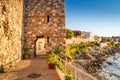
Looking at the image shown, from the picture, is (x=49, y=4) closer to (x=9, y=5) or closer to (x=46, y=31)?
(x=46, y=31)

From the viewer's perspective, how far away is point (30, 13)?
1694cm

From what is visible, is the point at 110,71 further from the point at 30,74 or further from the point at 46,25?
the point at 30,74

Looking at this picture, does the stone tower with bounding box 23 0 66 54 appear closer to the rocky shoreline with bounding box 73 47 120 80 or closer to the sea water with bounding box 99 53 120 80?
the rocky shoreline with bounding box 73 47 120 80

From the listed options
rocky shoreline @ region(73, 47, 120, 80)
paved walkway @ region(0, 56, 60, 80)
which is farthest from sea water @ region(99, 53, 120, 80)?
paved walkway @ region(0, 56, 60, 80)

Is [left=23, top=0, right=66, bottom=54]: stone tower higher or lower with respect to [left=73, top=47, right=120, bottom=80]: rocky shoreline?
higher

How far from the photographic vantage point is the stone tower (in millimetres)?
16734

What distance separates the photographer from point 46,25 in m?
16.8

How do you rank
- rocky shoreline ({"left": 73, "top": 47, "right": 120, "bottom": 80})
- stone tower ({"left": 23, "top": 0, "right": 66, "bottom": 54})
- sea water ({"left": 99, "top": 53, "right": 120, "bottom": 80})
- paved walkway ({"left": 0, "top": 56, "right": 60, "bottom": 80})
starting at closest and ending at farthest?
paved walkway ({"left": 0, "top": 56, "right": 60, "bottom": 80}) → stone tower ({"left": 23, "top": 0, "right": 66, "bottom": 54}) → sea water ({"left": 99, "top": 53, "right": 120, "bottom": 80}) → rocky shoreline ({"left": 73, "top": 47, "right": 120, "bottom": 80})

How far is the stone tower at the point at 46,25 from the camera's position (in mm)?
16734

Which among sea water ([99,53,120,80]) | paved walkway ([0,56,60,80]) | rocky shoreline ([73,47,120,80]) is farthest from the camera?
rocky shoreline ([73,47,120,80])

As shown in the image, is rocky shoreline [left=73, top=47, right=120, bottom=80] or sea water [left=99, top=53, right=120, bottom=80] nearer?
sea water [left=99, top=53, right=120, bottom=80]

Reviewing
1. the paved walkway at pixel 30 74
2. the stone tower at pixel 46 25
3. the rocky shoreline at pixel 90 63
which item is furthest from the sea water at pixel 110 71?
the paved walkway at pixel 30 74

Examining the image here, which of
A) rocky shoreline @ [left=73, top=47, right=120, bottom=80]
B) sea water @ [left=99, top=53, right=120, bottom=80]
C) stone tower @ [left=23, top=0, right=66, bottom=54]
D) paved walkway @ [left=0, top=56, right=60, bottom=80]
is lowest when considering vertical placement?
sea water @ [left=99, top=53, right=120, bottom=80]

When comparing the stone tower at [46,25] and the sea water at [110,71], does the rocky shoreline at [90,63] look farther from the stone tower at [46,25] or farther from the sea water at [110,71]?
the stone tower at [46,25]
